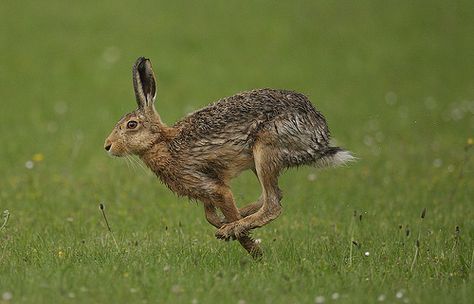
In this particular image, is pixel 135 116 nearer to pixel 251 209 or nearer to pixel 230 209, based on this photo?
pixel 230 209

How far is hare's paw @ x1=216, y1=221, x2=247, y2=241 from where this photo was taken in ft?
24.8

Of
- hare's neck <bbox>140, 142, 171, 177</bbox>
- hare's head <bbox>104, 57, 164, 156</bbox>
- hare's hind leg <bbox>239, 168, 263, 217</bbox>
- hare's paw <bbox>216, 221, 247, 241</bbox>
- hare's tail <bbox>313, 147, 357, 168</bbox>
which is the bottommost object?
hare's paw <bbox>216, 221, 247, 241</bbox>

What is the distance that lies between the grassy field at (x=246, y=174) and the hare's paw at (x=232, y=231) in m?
0.21

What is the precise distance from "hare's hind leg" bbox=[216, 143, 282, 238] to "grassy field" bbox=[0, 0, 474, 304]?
263 mm

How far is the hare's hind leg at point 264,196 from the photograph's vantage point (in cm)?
755

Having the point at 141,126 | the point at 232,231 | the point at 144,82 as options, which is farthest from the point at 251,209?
the point at 144,82

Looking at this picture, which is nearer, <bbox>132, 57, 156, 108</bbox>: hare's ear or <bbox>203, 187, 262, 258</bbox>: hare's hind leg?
<bbox>203, 187, 262, 258</bbox>: hare's hind leg

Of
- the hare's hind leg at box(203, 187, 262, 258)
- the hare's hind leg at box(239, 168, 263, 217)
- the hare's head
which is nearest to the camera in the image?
the hare's hind leg at box(203, 187, 262, 258)

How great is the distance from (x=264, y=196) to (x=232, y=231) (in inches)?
16.0

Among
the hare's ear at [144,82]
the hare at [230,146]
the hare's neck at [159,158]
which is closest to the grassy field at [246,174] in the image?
the hare at [230,146]

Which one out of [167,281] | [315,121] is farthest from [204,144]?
[167,281]

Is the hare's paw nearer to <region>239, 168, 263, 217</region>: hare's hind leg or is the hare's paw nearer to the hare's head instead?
<region>239, 168, 263, 217</region>: hare's hind leg

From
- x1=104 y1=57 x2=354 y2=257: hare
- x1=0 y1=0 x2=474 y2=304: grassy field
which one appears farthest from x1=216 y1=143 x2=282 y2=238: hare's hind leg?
x1=0 y1=0 x2=474 y2=304: grassy field

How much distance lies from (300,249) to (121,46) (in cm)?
1324
